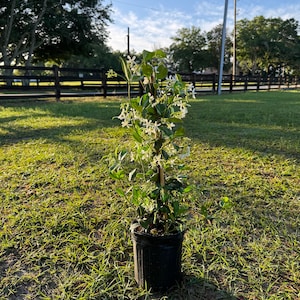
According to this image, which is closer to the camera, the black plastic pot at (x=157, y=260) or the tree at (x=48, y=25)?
the black plastic pot at (x=157, y=260)

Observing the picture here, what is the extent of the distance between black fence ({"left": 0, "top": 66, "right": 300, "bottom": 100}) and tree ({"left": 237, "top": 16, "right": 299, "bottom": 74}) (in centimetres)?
1071

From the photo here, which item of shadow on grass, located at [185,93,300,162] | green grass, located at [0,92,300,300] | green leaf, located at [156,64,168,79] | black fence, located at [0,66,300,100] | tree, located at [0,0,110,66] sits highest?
tree, located at [0,0,110,66]

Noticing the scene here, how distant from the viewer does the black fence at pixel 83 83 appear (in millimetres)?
8305

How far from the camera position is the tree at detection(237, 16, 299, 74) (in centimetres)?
3222

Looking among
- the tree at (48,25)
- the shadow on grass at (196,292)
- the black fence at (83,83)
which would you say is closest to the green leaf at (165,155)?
the shadow on grass at (196,292)

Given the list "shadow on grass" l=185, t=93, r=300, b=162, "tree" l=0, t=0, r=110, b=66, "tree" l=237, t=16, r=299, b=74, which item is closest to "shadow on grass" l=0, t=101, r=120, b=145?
"shadow on grass" l=185, t=93, r=300, b=162

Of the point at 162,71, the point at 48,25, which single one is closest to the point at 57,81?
the point at 162,71

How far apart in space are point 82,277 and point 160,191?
55cm

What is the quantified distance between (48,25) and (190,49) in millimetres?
22933

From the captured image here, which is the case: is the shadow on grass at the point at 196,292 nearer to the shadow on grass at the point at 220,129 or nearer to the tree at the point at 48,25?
the shadow on grass at the point at 220,129

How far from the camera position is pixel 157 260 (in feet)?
3.77

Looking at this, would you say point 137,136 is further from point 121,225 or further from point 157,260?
point 121,225

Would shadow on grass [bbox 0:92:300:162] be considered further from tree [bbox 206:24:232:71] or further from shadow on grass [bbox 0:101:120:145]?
tree [bbox 206:24:232:71]

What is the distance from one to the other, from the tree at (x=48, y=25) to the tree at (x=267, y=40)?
20.3m
